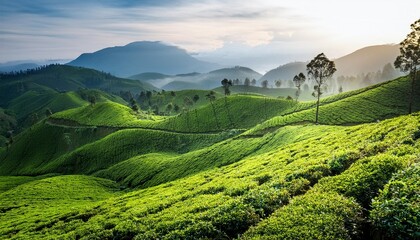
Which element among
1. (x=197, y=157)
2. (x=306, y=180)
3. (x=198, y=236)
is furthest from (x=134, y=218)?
(x=197, y=157)

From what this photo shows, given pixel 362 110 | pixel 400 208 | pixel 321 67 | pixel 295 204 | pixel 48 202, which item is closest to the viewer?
pixel 400 208

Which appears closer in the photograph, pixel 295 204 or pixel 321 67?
pixel 295 204

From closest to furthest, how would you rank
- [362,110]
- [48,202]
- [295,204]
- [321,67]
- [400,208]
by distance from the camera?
[400,208] → [295,204] → [48,202] → [321,67] → [362,110]

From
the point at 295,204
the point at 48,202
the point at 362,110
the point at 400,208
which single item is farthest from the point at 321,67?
the point at 48,202

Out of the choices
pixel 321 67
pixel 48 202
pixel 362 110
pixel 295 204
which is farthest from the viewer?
pixel 362 110

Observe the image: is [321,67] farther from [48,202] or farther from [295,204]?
[48,202]

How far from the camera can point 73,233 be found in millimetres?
39094

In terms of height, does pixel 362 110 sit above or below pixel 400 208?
below

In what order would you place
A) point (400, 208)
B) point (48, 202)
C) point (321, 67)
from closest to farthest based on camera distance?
point (400, 208) < point (48, 202) < point (321, 67)

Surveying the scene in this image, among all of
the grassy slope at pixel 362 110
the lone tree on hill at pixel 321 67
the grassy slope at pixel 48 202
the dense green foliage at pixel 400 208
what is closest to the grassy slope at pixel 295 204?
the dense green foliage at pixel 400 208

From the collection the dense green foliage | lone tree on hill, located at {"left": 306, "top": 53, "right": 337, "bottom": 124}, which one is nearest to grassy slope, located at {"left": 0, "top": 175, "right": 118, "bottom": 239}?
the dense green foliage

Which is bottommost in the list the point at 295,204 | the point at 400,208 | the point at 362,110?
the point at 362,110

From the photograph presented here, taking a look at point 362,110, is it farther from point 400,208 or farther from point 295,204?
point 400,208

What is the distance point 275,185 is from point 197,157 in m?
74.9
